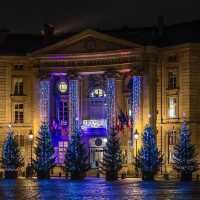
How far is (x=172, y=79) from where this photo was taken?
107 metres

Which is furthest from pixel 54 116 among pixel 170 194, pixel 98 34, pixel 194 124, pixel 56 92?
pixel 170 194

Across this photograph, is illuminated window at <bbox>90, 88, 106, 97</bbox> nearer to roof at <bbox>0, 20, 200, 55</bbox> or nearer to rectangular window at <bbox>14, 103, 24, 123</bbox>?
roof at <bbox>0, 20, 200, 55</bbox>

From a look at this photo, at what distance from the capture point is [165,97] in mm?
108000

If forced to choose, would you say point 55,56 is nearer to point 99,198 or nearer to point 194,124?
point 194,124

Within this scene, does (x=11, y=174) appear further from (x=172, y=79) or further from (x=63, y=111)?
(x=172, y=79)

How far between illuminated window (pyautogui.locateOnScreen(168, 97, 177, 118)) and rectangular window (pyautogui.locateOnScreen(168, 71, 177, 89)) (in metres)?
1.41

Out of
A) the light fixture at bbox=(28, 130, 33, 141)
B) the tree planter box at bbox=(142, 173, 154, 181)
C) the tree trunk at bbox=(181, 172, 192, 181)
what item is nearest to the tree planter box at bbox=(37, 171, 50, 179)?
the tree planter box at bbox=(142, 173, 154, 181)

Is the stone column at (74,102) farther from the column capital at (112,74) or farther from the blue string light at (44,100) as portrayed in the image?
the column capital at (112,74)

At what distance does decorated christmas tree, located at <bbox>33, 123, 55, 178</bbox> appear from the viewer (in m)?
99.4

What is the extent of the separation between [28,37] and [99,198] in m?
71.1

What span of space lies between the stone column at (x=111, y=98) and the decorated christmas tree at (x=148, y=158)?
1477 cm

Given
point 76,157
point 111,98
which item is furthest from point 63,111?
point 76,157

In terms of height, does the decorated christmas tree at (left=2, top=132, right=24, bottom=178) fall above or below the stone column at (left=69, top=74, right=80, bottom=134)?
below

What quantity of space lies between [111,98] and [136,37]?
800 centimetres
